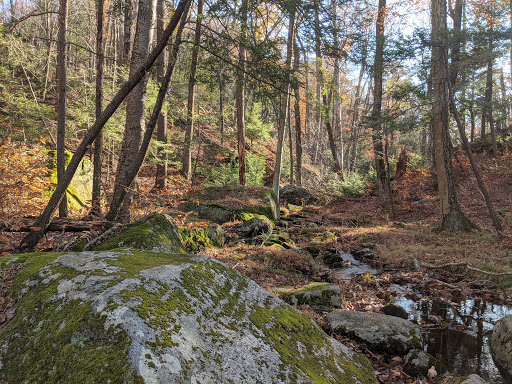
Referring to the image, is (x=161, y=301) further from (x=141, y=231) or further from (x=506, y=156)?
(x=506, y=156)

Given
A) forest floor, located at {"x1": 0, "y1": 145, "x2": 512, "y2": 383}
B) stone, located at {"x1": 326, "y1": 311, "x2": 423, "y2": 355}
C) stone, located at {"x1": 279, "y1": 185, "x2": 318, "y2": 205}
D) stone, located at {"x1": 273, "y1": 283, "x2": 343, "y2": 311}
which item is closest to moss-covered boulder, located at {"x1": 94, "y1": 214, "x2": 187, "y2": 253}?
forest floor, located at {"x1": 0, "y1": 145, "x2": 512, "y2": 383}

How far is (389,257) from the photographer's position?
868 cm

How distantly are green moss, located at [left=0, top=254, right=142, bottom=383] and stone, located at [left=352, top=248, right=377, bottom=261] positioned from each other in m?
8.43

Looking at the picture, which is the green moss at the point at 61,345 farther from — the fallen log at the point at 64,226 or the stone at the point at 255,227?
the stone at the point at 255,227

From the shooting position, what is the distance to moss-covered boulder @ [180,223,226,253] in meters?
7.45

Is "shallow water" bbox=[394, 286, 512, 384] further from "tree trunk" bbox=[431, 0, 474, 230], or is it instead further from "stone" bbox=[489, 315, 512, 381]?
"tree trunk" bbox=[431, 0, 474, 230]

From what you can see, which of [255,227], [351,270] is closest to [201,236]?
[255,227]

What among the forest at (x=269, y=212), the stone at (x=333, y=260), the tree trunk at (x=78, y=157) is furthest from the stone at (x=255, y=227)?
the tree trunk at (x=78, y=157)

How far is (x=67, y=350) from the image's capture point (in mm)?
1701

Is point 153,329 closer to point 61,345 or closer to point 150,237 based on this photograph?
point 61,345

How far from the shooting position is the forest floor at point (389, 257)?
17.4 ft

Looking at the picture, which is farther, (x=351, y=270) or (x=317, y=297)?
(x=351, y=270)

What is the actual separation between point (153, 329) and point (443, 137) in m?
12.6

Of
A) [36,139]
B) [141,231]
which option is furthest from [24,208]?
[36,139]
